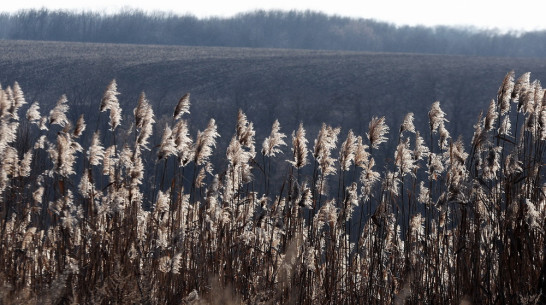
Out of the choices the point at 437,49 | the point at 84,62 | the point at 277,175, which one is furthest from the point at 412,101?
the point at 437,49

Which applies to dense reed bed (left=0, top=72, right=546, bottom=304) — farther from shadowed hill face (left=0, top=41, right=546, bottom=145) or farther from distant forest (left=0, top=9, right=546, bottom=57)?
distant forest (left=0, top=9, right=546, bottom=57)

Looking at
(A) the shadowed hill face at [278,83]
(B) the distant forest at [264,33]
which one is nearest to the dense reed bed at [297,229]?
(A) the shadowed hill face at [278,83]

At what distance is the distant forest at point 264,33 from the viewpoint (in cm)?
8206

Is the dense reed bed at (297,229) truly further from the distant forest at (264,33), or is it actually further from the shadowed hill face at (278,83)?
the distant forest at (264,33)

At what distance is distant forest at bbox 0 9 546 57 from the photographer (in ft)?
269

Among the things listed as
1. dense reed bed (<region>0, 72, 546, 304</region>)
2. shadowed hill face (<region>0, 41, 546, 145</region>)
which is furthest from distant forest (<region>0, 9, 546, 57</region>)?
dense reed bed (<region>0, 72, 546, 304</region>)

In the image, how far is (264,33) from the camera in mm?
88125

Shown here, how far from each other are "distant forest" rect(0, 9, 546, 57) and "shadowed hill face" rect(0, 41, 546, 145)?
3283 centimetres

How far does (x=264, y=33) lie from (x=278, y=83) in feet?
157

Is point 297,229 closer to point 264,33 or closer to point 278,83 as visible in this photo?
point 278,83

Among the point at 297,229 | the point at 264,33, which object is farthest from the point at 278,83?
the point at 264,33

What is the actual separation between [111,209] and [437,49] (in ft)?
269

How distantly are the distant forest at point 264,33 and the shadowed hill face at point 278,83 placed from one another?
32832 mm

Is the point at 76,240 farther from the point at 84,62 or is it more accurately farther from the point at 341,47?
the point at 341,47
